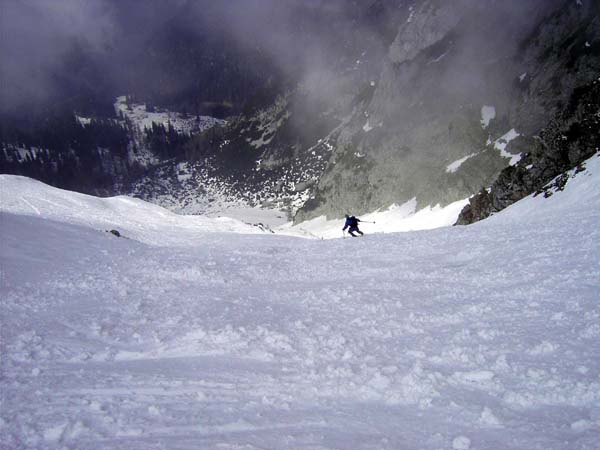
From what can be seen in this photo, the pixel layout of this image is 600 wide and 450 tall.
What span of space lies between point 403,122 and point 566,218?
72.0 m

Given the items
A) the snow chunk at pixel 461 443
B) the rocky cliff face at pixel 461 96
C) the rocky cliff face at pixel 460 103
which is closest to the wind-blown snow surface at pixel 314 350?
the snow chunk at pixel 461 443

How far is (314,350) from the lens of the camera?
20.8 feet

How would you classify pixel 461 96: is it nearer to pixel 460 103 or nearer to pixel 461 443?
pixel 460 103

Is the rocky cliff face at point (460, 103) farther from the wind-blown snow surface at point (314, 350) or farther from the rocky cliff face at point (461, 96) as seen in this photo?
the wind-blown snow surface at point (314, 350)

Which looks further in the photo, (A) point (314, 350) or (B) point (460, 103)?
(B) point (460, 103)

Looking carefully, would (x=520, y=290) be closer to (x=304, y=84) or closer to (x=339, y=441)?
(x=339, y=441)

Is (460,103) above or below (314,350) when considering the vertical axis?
above

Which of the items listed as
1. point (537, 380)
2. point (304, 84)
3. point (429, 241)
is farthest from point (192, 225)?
point (304, 84)

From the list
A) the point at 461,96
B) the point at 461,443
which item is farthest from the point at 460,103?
the point at 461,443

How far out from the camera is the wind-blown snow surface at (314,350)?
420 centimetres

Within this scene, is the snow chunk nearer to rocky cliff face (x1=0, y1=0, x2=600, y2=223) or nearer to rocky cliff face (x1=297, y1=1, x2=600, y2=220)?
rocky cliff face (x1=0, y1=0, x2=600, y2=223)

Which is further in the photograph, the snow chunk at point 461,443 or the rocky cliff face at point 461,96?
the rocky cliff face at point 461,96

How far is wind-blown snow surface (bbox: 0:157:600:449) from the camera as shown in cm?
420

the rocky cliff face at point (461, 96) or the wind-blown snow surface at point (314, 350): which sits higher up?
the rocky cliff face at point (461, 96)
